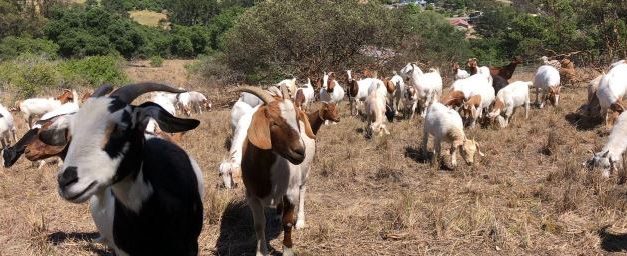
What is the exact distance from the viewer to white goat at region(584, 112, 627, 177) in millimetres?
7980

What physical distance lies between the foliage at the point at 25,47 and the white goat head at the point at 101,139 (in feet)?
137

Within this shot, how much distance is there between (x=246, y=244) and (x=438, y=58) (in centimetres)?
2620

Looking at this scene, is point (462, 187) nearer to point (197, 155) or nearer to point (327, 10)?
point (197, 155)

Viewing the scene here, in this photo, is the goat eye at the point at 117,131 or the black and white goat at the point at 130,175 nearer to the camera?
the black and white goat at the point at 130,175

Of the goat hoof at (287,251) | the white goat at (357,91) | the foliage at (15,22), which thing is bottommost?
the foliage at (15,22)

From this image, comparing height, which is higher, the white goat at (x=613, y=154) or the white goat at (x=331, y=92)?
the white goat at (x=613, y=154)

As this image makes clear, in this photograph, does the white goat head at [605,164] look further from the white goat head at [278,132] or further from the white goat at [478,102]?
the white goat head at [278,132]

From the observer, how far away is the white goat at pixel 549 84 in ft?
47.0

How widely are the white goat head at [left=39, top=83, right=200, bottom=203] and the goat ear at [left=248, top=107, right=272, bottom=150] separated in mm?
1211

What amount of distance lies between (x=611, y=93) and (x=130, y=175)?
11181 mm

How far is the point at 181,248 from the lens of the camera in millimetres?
3838

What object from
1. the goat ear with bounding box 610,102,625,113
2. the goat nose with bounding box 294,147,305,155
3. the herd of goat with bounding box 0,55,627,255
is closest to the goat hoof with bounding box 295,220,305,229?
the herd of goat with bounding box 0,55,627,255

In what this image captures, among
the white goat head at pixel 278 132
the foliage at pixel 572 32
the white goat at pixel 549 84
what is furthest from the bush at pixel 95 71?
the white goat head at pixel 278 132

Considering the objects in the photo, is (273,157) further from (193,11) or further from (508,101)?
(193,11)
